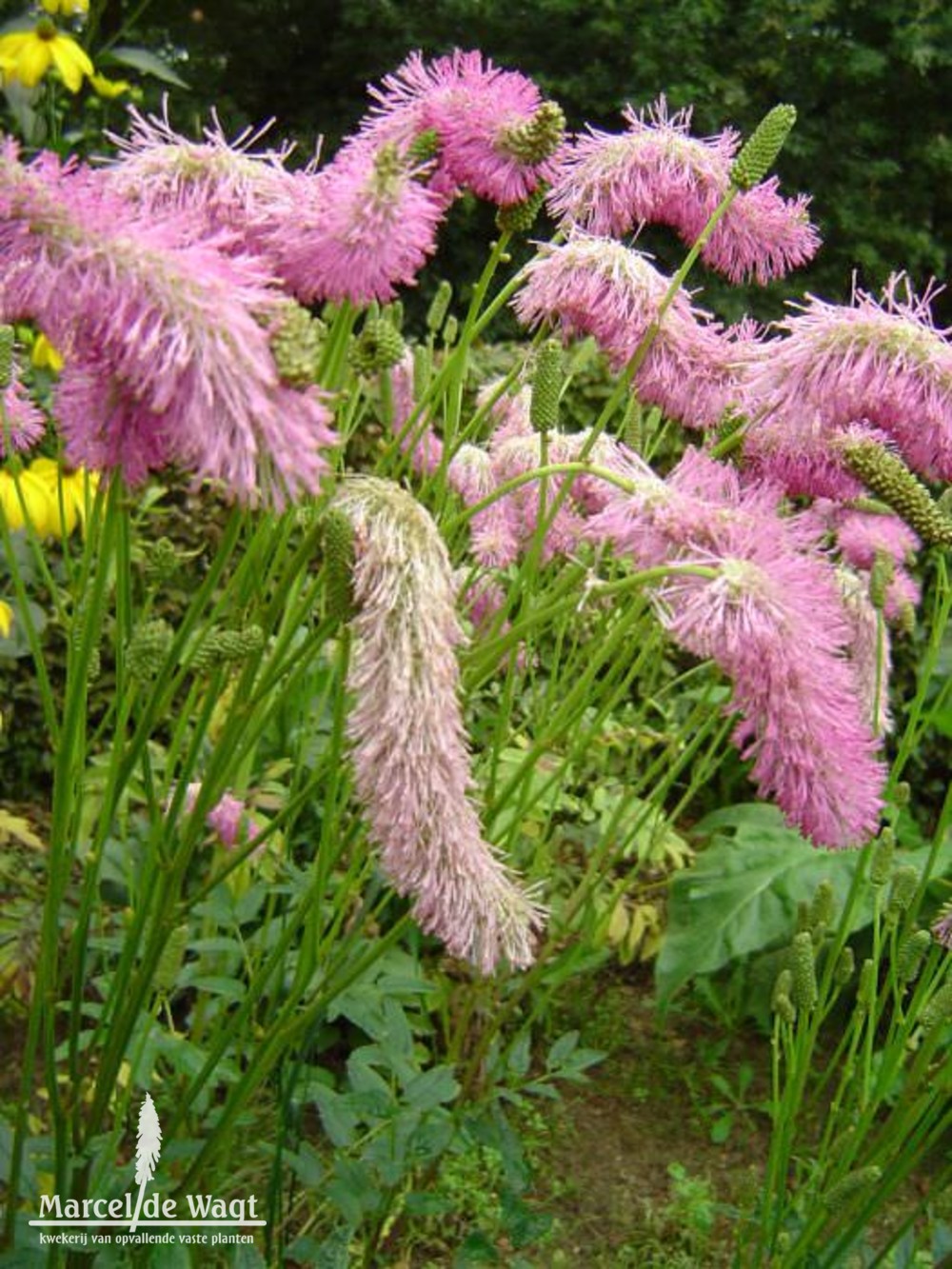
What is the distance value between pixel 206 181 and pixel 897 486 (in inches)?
27.0

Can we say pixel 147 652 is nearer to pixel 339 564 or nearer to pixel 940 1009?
pixel 339 564

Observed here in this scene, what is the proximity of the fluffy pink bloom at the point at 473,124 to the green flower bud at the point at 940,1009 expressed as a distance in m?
0.86

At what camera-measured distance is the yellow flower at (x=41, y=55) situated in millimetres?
3174

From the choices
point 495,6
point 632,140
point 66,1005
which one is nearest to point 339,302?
point 632,140

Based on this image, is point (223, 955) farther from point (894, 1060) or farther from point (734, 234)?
point (734, 234)

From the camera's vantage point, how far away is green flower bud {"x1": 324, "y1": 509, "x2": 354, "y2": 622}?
1.04 metres

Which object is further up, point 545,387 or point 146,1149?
point 545,387

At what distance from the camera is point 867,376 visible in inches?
51.6

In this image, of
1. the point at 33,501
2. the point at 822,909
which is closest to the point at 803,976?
Result: the point at 822,909

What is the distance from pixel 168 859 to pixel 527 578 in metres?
0.42

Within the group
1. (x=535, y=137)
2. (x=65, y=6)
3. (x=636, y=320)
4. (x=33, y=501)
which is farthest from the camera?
(x=65, y=6)

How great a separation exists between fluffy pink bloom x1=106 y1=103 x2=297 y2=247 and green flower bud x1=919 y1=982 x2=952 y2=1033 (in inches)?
38.1

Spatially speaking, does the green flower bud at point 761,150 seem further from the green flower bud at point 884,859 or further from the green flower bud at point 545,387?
the green flower bud at point 884,859

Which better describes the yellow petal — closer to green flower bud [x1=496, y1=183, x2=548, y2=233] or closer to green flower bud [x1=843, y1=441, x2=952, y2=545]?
green flower bud [x1=496, y1=183, x2=548, y2=233]
